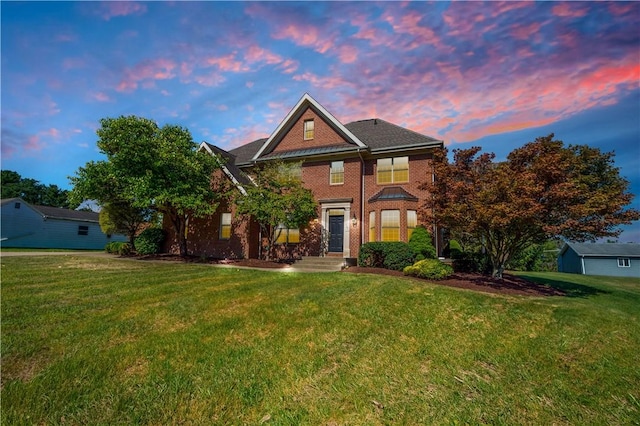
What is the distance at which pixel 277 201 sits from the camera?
15.7m

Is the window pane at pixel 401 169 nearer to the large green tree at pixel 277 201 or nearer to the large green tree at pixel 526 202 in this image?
the large green tree at pixel 526 202

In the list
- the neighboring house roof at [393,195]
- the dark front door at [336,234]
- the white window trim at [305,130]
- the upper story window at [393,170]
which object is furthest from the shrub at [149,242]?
the upper story window at [393,170]

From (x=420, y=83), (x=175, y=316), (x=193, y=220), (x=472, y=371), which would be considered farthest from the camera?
(x=193, y=220)

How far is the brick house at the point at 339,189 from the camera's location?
17.2 m

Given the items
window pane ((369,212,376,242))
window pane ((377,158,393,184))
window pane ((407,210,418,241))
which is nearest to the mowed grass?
window pane ((407,210,418,241))

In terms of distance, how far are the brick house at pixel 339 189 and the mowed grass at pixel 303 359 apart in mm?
9831

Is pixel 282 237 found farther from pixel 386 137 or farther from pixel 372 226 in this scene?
pixel 386 137

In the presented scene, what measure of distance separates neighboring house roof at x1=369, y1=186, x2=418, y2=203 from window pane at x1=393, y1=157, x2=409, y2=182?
660 mm

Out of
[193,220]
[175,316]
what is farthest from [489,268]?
[193,220]

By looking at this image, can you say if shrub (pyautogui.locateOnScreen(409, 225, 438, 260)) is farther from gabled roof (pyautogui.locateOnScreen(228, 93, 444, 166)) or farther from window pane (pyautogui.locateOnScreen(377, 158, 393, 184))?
gabled roof (pyautogui.locateOnScreen(228, 93, 444, 166))

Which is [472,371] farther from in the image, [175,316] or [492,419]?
[175,316]

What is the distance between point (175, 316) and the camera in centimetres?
582

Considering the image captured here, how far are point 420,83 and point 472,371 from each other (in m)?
12.0

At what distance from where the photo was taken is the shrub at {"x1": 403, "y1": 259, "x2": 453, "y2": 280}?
11.1 metres
